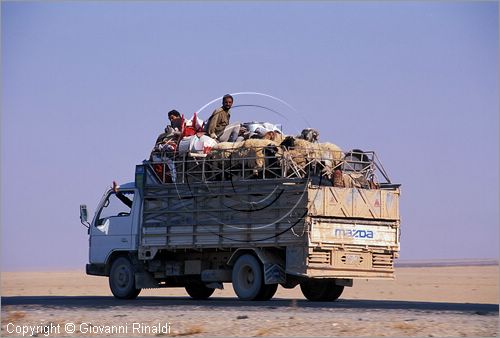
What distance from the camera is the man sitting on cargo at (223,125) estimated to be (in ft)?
89.9

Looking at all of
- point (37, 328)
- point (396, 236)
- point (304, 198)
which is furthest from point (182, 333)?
point (396, 236)

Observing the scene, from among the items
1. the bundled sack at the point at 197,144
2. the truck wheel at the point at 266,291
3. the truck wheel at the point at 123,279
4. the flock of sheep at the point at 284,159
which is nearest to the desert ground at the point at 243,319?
the truck wheel at the point at 266,291

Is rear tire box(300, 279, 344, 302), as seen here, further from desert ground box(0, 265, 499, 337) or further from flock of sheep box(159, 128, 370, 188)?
flock of sheep box(159, 128, 370, 188)

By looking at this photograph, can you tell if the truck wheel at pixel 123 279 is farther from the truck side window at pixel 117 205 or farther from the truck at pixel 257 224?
the truck side window at pixel 117 205

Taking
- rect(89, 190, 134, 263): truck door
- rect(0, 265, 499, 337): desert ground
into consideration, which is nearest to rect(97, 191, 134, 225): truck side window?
rect(89, 190, 134, 263): truck door

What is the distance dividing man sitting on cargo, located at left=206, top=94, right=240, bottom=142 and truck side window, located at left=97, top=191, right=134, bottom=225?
2.45 metres

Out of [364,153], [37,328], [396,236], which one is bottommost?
[37,328]

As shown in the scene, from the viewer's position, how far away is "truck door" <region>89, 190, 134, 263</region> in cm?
2822

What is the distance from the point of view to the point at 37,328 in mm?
20297

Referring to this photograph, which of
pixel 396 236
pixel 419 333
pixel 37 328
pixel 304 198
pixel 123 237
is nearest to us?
pixel 419 333

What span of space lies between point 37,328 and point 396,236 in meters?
9.01

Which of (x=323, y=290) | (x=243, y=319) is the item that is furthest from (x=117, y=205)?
(x=243, y=319)

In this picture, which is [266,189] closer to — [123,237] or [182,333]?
[123,237]

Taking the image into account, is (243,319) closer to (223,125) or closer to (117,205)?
(223,125)
